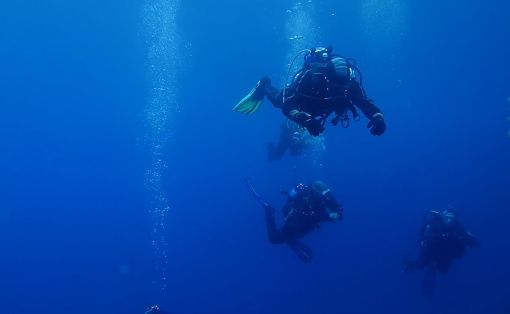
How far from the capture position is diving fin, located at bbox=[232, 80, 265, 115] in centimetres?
755

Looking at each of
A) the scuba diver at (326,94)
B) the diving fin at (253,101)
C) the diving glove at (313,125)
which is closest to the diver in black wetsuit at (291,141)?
the diving fin at (253,101)

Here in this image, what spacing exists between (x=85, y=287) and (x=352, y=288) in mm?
27071

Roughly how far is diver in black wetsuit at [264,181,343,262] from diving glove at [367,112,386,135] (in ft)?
11.8

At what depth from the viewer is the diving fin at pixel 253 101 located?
7.55 meters

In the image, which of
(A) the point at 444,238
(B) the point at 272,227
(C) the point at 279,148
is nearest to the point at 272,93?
(B) the point at 272,227

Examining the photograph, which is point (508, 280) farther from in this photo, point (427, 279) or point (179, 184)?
point (179, 184)

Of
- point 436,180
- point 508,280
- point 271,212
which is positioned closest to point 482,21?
point 436,180

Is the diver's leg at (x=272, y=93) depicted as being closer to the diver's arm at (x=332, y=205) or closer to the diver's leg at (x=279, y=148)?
the diver's arm at (x=332, y=205)

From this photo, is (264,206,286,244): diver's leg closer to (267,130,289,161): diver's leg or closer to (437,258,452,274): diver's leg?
(437,258,452,274): diver's leg

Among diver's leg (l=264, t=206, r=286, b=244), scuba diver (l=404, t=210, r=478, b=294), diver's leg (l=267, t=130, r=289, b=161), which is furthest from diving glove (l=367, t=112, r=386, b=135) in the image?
diver's leg (l=267, t=130, r=289, b=161)

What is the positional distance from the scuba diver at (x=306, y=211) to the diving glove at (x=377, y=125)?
3587mm

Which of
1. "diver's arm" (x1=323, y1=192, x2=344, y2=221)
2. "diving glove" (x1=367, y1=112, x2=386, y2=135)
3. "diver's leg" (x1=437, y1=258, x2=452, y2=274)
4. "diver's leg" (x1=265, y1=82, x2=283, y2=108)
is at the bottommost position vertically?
"diving glove" (x1=367, y1=112, x2=386, y2=135)

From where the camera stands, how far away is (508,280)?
33031 millimetres

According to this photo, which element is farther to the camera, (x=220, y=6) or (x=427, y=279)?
(x=220, y=6)
